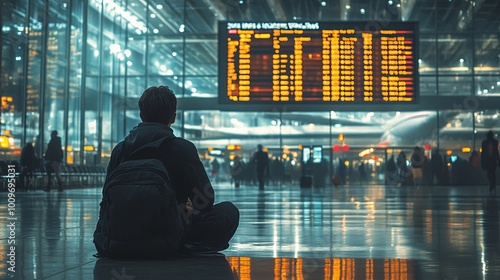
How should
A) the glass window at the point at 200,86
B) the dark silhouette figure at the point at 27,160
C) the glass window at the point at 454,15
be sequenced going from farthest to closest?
the glass window at the point at 454,15 → the glass window at the point at 200,86 → the dark silhouette figure at the point at 27,160

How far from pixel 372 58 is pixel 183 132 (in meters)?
13.4

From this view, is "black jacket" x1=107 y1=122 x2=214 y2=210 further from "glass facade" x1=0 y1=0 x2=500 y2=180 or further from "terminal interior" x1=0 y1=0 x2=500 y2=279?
"glass facade" x1=0 y1=0 x2=500 y2=180

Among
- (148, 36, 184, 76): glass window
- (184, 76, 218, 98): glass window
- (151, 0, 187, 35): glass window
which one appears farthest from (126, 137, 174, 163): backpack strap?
(151, 0, 187, 35): glass window

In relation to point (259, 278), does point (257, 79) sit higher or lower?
higher

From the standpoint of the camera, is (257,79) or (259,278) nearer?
(259,278)

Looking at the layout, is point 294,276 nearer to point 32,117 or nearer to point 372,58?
point 372,58

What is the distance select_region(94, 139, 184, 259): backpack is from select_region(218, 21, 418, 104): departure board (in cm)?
1916

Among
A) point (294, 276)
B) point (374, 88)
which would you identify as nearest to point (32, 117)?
point (374, 88)

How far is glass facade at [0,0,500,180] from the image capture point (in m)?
33.8

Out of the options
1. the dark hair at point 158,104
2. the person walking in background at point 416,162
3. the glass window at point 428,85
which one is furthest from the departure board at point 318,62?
the dark hair at point 158,104

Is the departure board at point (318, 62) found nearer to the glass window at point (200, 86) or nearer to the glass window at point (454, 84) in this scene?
the glass window at point (200, 86)

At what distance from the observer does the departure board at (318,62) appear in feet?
77.7

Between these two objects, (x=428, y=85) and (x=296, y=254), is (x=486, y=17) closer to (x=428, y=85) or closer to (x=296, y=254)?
(x=428, y=85)

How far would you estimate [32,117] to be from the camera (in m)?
27.3
